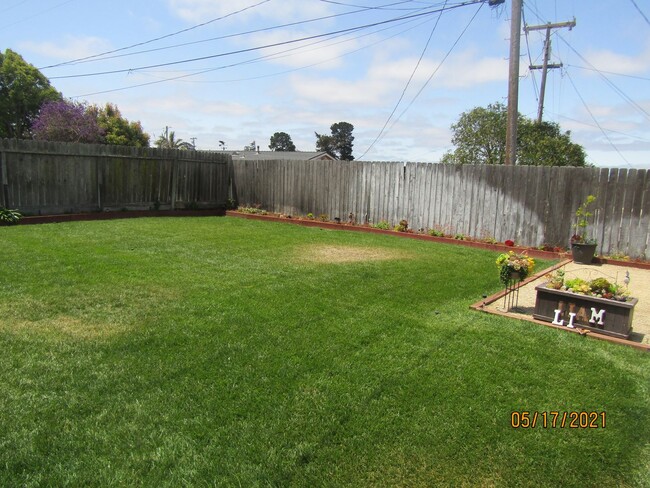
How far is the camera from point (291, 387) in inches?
112

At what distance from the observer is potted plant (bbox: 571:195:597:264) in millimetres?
7656

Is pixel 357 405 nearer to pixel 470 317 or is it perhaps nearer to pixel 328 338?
pixel 328 338

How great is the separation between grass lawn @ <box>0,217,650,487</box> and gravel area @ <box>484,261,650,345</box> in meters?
0.35

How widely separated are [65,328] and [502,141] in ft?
64.8

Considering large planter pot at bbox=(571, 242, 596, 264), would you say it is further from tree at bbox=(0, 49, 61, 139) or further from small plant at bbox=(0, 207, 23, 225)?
tree at bbox=(0, 49, 61, 139)

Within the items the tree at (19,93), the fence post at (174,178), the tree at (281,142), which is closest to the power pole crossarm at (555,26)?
the fence post at (174,178)

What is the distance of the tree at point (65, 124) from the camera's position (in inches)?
976

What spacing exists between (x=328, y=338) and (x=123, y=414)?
64.1 inches

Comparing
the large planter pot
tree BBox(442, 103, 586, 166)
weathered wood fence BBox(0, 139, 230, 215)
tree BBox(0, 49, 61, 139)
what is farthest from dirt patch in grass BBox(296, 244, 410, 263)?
tree BBox(0, 49, 61, 139)

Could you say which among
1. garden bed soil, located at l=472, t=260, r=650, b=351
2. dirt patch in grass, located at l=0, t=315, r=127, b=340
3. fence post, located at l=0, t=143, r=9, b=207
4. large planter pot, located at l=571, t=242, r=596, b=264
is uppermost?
fence post, located at l=0, t=143, r=9, b=207

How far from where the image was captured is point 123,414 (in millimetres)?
2502

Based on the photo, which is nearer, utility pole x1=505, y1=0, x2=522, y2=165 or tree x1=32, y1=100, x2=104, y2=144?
utility pole x1=505, y1=0, x2=522, y2=165
